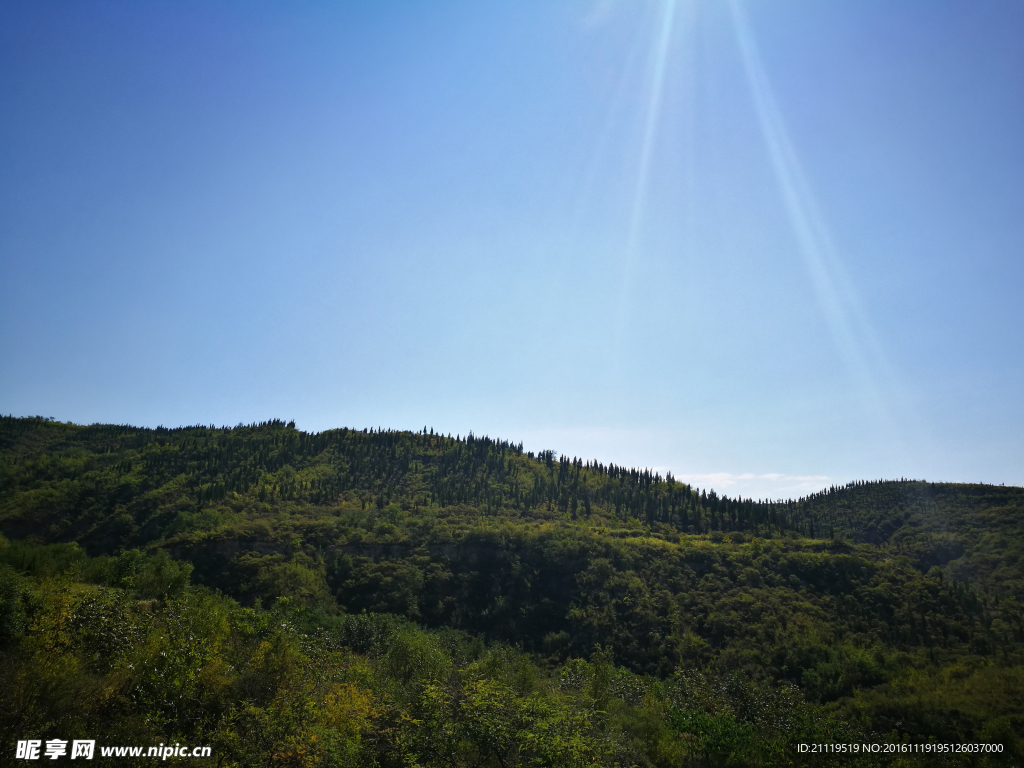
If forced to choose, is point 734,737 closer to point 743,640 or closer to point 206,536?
point 743,640

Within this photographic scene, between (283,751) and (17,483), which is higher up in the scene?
(17,483)

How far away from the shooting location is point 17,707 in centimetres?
1709

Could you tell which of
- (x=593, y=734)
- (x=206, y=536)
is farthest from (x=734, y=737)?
(x=206, y=536)

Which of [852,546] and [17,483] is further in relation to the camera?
[17,483]

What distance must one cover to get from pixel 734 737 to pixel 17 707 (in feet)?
110

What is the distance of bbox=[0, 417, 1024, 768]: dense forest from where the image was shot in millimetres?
22047

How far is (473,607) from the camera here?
88.3m

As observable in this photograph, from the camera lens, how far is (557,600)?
87.1 m

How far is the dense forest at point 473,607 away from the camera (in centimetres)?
2205

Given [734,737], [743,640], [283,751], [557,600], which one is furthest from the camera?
[557,600]

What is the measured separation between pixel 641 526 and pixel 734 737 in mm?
102843

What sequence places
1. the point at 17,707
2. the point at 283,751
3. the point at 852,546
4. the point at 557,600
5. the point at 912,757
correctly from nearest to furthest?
the point at 17,707 → the point at 283,751 → the point at 912,757 → the point at 557,600 → the point at 852,546

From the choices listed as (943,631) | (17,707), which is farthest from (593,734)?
(943,631)

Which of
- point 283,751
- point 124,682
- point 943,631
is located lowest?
point 943,631
